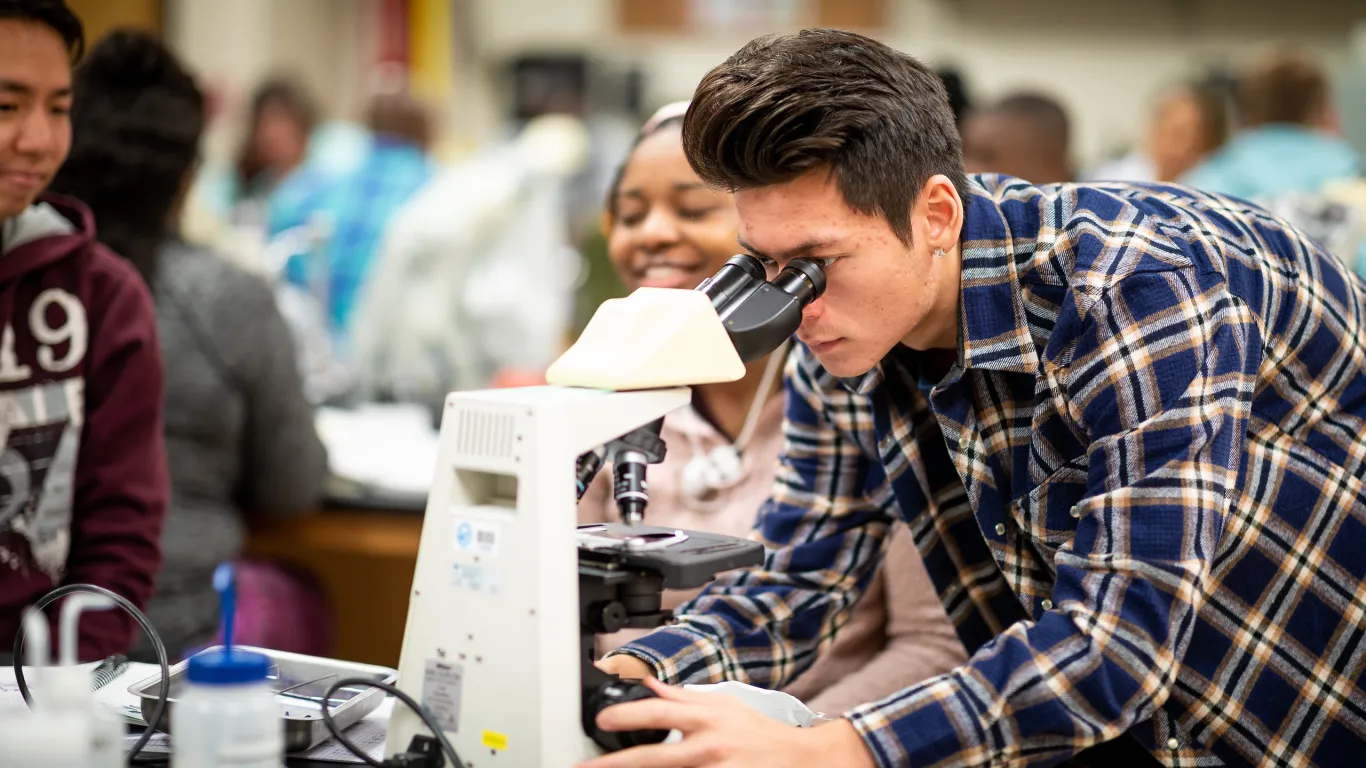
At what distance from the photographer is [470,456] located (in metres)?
1.03

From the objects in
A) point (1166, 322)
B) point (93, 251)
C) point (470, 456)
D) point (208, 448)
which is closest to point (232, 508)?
point (208, 448)

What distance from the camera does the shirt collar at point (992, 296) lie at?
1.22 metres

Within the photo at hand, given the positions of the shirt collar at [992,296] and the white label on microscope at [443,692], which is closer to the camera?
the white label on microscope at [443,692]

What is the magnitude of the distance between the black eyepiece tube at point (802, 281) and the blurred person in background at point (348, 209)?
265 cm

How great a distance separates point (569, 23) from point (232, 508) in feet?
30.5

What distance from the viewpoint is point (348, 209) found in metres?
4.27

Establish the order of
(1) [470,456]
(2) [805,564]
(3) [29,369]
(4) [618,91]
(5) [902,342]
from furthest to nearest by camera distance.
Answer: (4) [618,91]
(3) [29,369]
(2) [805,564]
(5) [902,342]
(1) [470,456]

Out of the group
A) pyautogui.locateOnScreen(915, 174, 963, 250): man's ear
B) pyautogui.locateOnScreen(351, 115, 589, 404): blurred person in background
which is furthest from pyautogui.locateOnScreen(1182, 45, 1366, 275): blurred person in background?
pyautogui.locateOnScreen(915, 174, 963, 250): man's ear

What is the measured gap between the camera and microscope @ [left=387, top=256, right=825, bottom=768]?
1.00m

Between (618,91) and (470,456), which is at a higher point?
(618,91)

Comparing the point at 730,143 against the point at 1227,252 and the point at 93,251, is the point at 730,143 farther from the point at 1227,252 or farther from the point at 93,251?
the point at 93,251

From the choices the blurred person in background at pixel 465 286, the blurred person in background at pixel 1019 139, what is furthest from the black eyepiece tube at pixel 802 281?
the blurred person in background at pixel 465 286

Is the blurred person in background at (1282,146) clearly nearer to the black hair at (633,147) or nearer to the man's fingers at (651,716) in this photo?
the black hair at (633,147)

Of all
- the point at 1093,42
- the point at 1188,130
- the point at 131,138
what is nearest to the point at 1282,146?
the point at 1188,130
